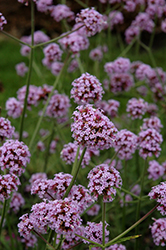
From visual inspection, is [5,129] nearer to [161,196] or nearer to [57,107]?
[57,107]

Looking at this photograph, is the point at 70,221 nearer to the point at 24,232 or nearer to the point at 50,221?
the point at 50,221

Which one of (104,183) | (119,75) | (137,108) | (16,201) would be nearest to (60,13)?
(119,75)

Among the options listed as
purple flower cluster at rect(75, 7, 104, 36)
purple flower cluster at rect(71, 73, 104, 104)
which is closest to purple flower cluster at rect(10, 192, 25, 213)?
purple flower cluster at rect(71, 73, 104, 104)

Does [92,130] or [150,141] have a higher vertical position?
[150,141]

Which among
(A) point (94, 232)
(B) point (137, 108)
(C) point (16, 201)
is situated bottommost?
(A) point (94, 232)

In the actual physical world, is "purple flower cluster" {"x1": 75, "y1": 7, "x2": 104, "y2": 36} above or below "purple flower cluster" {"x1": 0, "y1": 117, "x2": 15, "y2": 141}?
above

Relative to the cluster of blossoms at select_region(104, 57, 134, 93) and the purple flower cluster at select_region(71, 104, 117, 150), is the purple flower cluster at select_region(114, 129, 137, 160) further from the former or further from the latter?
the cluster of blossoms at select_region(104, 57, 134, 93)
